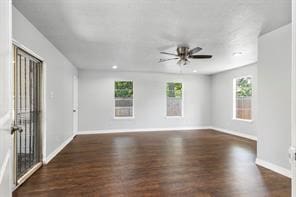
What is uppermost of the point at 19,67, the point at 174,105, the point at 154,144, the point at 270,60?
the point at 270,60

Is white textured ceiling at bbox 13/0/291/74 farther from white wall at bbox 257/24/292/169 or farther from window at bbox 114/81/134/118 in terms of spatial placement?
window at bbox 114/81/134/118

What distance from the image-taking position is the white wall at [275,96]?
118 inches

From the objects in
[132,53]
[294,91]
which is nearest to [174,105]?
[132,53]

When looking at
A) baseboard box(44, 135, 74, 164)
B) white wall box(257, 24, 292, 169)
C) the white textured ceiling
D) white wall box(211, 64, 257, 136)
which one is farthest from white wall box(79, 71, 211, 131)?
white wall box(257, 24, 292, 169)

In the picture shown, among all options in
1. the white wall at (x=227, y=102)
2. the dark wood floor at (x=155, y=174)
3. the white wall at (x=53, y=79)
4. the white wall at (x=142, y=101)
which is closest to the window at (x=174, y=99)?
the white wall at (x=142, y=101)

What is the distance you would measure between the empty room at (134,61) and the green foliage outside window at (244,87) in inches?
44.2

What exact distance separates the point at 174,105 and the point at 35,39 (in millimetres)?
5878

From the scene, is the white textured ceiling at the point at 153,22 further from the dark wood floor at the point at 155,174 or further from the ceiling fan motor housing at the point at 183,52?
the dark wood floor at the point at 155,174

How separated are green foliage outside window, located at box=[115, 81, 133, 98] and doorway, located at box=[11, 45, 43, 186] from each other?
3.97m

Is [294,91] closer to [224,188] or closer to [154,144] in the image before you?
[224,188]

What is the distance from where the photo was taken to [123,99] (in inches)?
291

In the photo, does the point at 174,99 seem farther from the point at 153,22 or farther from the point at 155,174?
the point at 153,22

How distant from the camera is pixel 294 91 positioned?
2.83ft

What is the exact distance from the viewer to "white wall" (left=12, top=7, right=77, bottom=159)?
2671 millimetres
